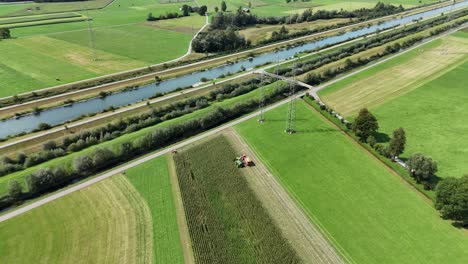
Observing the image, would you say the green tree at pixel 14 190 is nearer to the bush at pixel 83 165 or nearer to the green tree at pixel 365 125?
the bush at pixel 83 165

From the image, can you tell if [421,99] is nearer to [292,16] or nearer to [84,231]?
[84,231]

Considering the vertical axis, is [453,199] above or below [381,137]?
above

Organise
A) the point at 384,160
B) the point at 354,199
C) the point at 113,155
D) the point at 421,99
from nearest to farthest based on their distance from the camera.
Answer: the point at 354,199, the point at 384,160, the point at 113,155, the point at 421,99

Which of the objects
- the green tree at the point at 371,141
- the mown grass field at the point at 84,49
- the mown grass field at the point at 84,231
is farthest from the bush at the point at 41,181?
the green tree at the point at 371,141

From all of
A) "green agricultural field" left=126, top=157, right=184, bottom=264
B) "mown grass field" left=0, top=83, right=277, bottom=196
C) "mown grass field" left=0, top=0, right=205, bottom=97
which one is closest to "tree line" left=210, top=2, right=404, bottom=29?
"mown grass field" left=0, top=0, right=205, bottom=97

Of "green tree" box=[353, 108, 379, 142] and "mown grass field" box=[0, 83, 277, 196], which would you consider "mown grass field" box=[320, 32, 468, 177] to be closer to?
"green tree" box=[353, 108, 379, 142]

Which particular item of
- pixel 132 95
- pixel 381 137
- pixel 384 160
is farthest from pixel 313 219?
pixel 132 95

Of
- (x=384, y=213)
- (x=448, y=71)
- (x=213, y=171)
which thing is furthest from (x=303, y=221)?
(x=448, y=71)
